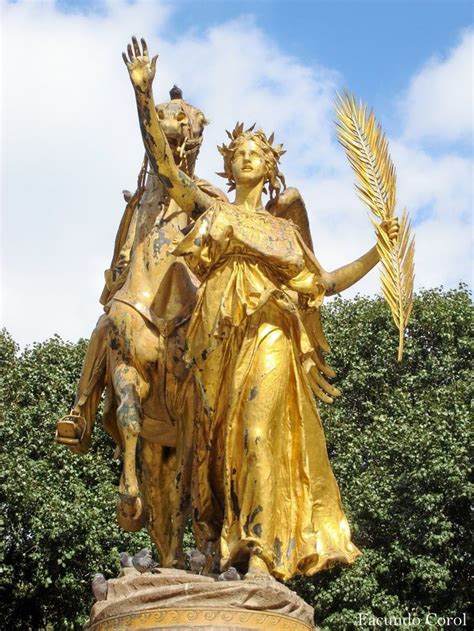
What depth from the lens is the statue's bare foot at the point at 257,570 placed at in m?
7.07

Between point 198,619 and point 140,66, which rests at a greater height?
point 140,66

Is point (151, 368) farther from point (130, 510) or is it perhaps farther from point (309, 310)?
point (309, 310)

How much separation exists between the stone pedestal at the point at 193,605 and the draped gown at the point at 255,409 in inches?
21.4

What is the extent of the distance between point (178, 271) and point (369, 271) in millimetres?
1498

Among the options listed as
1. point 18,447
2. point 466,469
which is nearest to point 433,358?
point 466,469

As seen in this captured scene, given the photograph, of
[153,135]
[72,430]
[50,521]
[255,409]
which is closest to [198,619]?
[255,409]

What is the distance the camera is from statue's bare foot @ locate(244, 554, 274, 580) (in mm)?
7068

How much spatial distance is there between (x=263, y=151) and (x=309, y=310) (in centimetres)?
125

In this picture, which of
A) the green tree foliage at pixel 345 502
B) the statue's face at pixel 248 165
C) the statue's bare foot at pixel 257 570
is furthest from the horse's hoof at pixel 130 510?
the green tree foliage at pixel 345 502

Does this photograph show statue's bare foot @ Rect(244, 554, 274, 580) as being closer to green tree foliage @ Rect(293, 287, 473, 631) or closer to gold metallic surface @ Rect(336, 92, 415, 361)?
gold metallic surface @ Rect(336, 92, 415, 361)

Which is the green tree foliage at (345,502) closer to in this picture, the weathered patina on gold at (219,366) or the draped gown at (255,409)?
the weathered patina on gold at (219,366)

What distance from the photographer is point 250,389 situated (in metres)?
7.69

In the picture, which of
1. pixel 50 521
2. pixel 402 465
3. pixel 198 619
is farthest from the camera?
pixel 402 465

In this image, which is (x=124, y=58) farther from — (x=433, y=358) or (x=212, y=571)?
(x=433, y=358)
